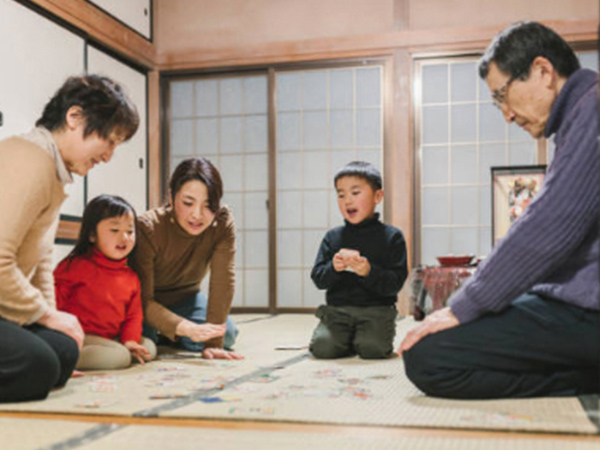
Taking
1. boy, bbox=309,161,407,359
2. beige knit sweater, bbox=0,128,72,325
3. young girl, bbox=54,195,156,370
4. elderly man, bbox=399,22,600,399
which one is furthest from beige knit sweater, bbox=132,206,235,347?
elderly man, bbox=399,22,600,399

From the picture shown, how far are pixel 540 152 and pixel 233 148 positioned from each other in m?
2.59

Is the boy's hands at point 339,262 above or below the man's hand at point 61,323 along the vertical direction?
above

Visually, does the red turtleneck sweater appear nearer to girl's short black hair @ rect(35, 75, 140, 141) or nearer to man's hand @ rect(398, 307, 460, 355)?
girl's short black hair @ rect(35, 75, 140, 141)

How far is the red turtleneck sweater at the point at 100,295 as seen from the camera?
2.66m

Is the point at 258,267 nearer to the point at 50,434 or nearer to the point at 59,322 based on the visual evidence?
the point at 59,322

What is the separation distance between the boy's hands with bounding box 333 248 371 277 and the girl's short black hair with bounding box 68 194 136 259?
0.84 m

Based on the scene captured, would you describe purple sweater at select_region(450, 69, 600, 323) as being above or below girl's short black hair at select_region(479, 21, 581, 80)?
below

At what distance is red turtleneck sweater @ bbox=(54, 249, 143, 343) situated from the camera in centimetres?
266

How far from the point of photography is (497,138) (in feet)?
18.5

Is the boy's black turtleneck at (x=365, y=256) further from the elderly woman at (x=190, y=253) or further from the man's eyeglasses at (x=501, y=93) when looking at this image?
the man's eyeglasses at (x=501, y=93)

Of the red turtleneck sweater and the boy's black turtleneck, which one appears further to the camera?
the boy's black turtleneck

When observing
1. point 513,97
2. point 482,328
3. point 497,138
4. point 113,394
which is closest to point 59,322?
point 113,394

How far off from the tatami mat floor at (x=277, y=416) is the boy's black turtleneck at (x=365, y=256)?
624 mm

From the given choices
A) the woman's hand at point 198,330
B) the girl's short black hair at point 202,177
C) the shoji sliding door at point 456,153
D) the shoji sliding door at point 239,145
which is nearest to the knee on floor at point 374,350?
the woman's hand at point 198,330
